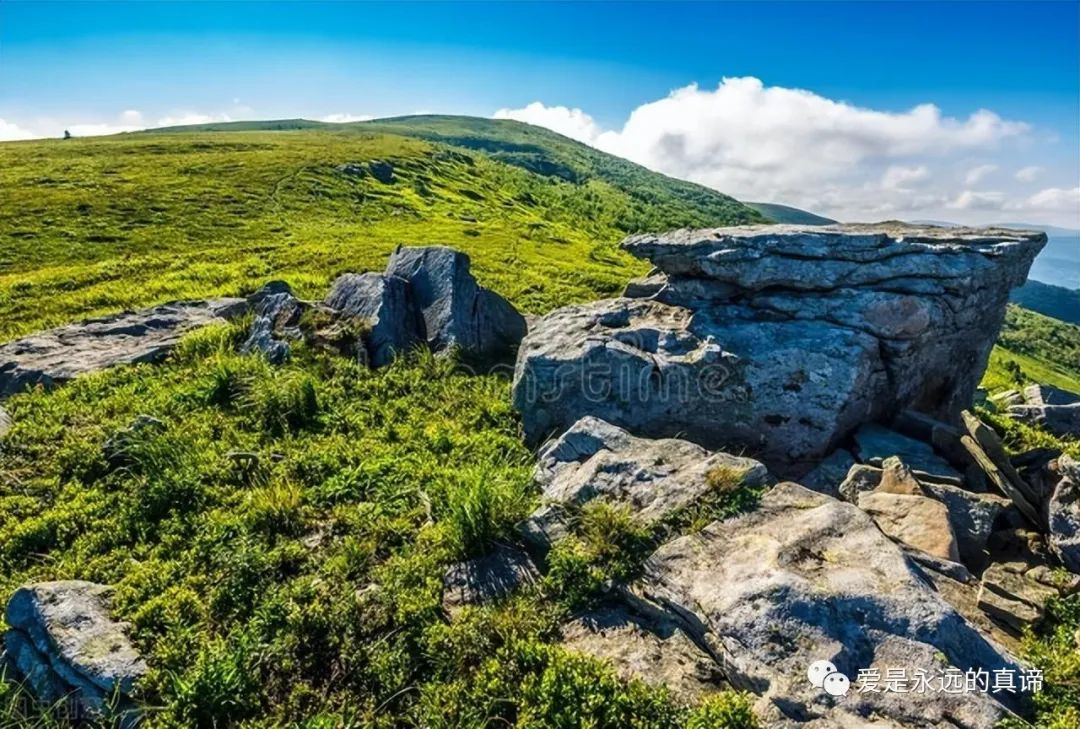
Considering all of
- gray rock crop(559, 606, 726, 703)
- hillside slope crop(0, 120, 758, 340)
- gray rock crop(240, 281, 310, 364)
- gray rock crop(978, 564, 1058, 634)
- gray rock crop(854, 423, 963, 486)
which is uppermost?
hillside slope crop(0, 120, 758, 340)

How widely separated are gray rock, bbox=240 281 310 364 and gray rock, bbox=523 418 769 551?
998 cm

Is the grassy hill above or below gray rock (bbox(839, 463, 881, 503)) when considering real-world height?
below

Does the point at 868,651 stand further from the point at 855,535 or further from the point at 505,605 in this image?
the point at 505,605

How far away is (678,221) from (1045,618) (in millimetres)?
118331

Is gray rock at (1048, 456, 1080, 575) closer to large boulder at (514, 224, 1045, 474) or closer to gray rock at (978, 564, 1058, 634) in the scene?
gray rock at (978, 564, 1058, 634)

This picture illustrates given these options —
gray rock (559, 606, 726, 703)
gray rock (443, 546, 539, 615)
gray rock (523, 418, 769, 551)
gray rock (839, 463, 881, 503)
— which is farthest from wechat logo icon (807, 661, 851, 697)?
gray rock (839, 463, 881, 503)

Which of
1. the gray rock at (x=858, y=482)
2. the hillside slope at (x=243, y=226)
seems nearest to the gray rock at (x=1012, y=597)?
the gray rock at (x=858, y=482)

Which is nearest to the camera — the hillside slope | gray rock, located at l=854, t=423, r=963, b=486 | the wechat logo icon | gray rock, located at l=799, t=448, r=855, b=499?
the wechat logo icon

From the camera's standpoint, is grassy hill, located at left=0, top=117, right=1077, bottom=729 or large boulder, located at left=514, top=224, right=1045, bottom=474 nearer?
grassy hill, located at left=0, top=117, right=1077, bottom=729

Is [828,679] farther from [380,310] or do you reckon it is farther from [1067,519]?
[380,310]

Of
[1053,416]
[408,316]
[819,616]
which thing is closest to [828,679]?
[819,616]

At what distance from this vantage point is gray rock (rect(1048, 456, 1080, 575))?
9000mm

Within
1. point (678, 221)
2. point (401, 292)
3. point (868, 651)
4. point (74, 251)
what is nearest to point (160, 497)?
point (401, 292)

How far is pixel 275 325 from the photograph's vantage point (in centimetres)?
1880
